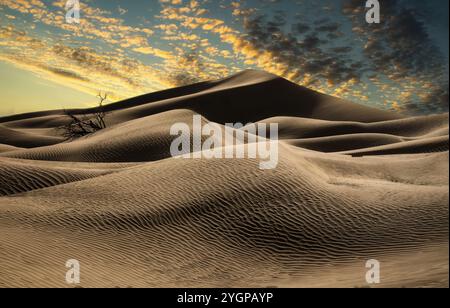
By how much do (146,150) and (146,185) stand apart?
391 inches

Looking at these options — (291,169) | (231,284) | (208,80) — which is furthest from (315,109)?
(231,284)

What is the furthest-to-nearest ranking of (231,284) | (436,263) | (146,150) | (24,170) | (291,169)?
(146,150), (24,170), (291,169), (231,284), (436,263)

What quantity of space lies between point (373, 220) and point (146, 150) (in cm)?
1517

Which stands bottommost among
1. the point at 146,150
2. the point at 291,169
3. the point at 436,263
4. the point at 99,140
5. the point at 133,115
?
the point at 436,263

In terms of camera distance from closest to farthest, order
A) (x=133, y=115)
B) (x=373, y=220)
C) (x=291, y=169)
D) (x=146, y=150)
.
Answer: (x=373, y=220)
(x=291, y=169)
(x=146, y=150)
(x=133, y=115)

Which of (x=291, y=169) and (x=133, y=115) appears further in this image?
(x=133, y=115)

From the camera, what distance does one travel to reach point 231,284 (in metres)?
6.08

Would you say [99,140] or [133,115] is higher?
[133,115]

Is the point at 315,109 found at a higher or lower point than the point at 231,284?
higher

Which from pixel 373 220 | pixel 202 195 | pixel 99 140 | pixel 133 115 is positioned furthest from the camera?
pixel 133 115
